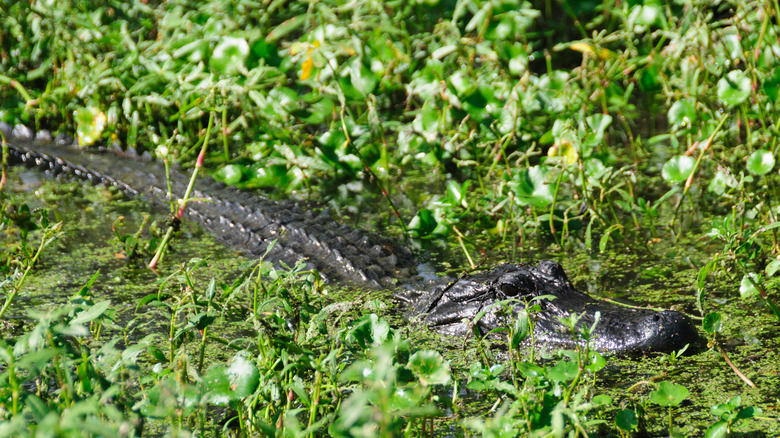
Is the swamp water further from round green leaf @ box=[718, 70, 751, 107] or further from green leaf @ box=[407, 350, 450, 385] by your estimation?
round green leaf @ box=[718, 70, 751, 107]

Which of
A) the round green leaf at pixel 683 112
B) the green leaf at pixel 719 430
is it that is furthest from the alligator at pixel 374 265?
the round green leaf at pixel 683 112

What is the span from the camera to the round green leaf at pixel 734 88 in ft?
10.3

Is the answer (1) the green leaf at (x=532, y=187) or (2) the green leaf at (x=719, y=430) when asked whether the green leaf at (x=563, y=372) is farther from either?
(1) the green leaf at (x=532, y=187)

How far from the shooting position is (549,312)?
2646 mm

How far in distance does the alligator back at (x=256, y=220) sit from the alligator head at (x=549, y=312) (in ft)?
1.32

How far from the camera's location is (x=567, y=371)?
5.92 ft

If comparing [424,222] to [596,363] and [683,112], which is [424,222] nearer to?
[683,112]

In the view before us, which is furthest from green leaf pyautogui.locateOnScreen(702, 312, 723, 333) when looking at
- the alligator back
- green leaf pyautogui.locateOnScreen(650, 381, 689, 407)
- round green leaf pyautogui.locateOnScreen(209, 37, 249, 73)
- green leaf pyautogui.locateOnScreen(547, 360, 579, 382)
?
round green leaf pyautogui.locateOnScreen(209, 37, 249, 73)

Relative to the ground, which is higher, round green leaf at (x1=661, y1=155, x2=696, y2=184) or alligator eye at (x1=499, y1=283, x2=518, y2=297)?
round green leaf at (x1=661, y1=155, x2=696, y2=184)

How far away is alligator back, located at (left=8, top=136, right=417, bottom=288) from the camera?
332cm

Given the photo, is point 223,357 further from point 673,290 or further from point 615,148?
point 615,148

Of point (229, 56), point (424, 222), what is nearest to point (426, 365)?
point (424, 222)

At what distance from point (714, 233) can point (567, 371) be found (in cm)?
112

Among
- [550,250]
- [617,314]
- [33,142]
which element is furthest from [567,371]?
[33,142]
